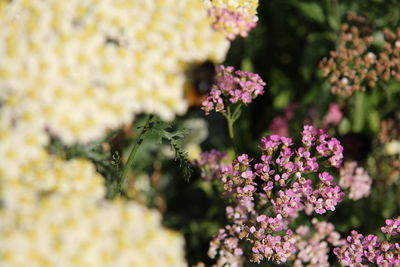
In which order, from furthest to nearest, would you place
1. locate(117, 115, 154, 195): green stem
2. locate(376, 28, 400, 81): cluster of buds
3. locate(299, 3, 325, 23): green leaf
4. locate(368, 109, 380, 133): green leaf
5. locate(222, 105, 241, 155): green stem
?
locate(368, 109, 380, 133): green leaf, locate(299, 3, 325, 23): green leaf, locate(376, 28, 400, 81): cluster of buds, locate(222, 105, 241, 155): green stem, locate(117, 115, 154, 195): green stem

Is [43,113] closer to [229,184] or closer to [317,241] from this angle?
[229,184]

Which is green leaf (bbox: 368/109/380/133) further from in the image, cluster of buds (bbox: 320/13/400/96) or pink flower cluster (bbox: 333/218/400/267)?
pink flower cluster (bbox: 333/218/400/267)

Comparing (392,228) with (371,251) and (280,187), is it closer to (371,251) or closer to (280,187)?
(371,251)

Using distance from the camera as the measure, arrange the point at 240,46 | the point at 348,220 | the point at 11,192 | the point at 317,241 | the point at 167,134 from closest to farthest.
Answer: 1. the point at 11,192
2. the point at 167,134
3. the point at 317,241
4. the point at 348,220
5. the point at 240,46

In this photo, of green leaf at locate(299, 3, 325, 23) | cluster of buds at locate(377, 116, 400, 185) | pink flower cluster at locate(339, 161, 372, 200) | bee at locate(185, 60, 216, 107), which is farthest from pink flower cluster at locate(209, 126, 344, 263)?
green leaf at locate(299, 3, 325, 23)

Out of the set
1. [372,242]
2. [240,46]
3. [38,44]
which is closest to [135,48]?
[38,44]

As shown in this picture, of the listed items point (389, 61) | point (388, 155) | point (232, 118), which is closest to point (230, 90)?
point (232, 118)
